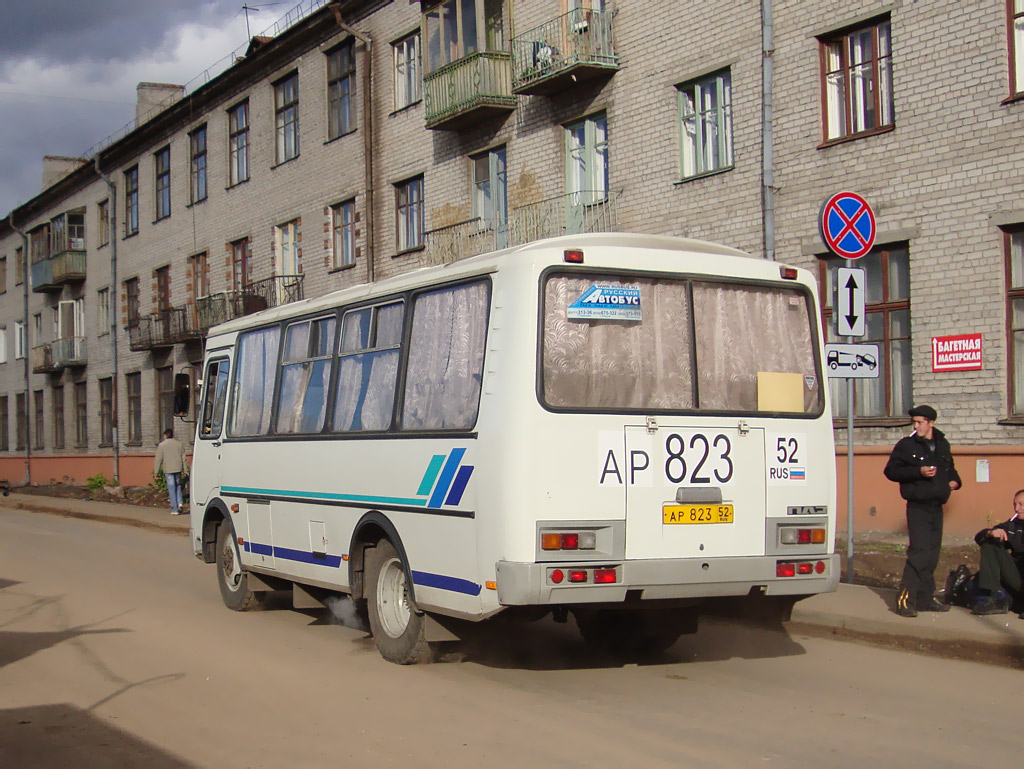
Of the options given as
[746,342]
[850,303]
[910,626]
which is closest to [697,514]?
[746,342]

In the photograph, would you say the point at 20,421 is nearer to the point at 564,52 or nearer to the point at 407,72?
the point at 407,72

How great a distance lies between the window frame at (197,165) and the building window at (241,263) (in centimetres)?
295

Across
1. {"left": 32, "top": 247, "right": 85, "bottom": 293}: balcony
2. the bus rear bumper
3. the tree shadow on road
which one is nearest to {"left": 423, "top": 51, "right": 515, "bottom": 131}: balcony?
the bus rear bumper

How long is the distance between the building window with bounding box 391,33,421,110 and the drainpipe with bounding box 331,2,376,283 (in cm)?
85

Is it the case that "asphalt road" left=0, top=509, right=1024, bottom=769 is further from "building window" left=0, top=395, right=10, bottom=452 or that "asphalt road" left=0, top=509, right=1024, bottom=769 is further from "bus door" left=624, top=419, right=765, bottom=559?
"building window" left=0, top=395, right=10, bottom=452

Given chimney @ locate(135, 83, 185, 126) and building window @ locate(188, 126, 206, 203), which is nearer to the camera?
building window @ locate(188, 126, 206, 203)

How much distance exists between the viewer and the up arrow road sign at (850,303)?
11242mm

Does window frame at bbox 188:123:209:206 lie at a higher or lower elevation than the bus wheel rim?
higher

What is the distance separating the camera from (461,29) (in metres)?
24.4

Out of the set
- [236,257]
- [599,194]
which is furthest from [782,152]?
[236,257]

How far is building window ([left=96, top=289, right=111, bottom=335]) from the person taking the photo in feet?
146

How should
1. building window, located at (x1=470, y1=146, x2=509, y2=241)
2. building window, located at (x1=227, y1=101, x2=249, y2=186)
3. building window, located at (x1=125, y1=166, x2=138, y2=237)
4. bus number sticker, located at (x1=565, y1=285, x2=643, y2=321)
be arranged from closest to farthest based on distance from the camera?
bus number sticker, located at (x1=565, y1=285, x2=643, y2=321)
building window, located at (x1=470, y1=146, x2=509, y2=241)
building window, located at (x1=227, y1=101, x2=249, y2=186)
building window, located at (x1=125, y1=166, x2=138, y2=237)

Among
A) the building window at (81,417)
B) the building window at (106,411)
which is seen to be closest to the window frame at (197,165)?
the building window at (106,411)

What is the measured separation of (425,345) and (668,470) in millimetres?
1960
